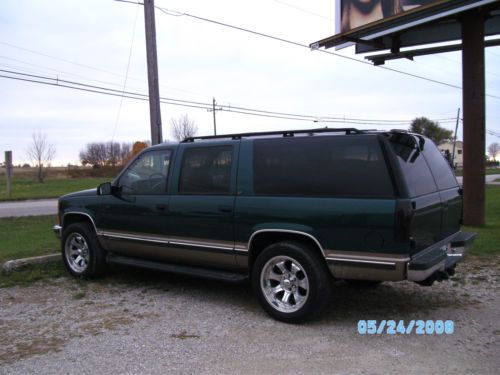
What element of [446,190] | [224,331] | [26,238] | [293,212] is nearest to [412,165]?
[446,190]

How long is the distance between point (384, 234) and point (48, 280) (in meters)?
4.78

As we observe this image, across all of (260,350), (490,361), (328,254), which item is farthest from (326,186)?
(490,361)

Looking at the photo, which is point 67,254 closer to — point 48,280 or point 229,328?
point 48,280

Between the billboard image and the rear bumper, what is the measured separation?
8188 mm

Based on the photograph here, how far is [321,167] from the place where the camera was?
4.84m

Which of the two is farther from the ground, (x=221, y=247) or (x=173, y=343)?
(x=221, y=247)

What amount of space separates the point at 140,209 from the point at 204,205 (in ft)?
3.52

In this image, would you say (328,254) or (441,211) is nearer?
(328,254)

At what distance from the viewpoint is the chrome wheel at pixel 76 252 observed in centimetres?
685

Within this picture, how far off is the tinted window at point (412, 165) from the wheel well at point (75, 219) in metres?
4.29

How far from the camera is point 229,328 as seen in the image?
4820 mm

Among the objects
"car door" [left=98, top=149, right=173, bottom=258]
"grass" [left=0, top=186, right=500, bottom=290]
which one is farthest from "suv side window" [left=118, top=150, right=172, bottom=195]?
"grass" [left=0, top=186, right=500, bottom=290]

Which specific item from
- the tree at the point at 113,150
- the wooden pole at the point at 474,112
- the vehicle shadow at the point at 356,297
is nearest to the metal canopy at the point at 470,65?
the wooden pole at the point at 474,112
